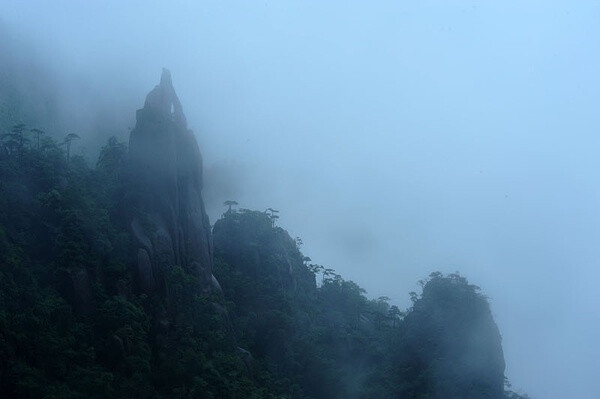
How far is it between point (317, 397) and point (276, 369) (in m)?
2.91

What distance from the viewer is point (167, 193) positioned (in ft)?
129

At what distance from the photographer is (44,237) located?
34969mm

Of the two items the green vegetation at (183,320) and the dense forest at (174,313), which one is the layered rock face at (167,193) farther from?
the green vegetation at (183,320)

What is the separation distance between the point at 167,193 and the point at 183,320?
6.71 m

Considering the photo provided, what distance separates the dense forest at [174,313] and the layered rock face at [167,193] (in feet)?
0.41

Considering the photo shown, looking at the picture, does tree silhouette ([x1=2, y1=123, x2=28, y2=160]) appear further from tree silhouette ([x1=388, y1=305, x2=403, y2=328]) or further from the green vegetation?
tree silhouette ([x1=388, y1=305, x2=403, y2=328])

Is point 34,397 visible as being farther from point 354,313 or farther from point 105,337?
point 354,313

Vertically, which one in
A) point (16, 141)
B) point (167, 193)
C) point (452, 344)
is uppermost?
point (16, 141)

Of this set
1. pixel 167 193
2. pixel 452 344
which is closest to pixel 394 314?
pixel 452 344

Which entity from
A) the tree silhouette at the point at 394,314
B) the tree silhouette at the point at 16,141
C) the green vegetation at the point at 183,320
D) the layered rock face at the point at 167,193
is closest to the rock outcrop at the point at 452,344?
the green vegetation at the point at 183,320

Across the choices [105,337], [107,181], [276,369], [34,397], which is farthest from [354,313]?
[34,397]

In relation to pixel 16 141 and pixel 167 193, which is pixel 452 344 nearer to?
pixel 167 193

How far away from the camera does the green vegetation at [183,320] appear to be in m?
30.6

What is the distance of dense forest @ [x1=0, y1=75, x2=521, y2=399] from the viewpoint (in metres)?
30.9
